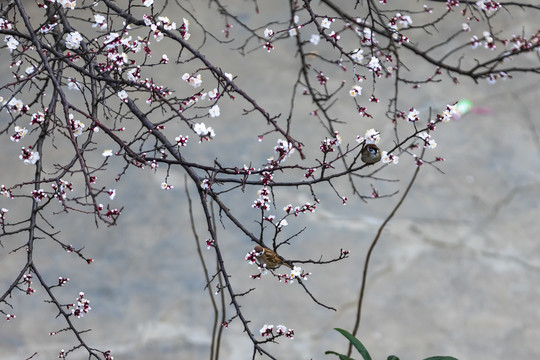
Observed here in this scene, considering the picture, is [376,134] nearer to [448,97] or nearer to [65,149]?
[65,149]

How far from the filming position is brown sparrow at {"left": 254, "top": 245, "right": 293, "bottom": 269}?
1.08 metres

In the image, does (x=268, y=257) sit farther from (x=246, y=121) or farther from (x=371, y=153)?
(x=246, y=121)

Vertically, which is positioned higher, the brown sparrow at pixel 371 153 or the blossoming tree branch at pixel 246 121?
the blossoming tree branch at pixel 246 121

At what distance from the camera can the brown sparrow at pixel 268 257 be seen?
3.54 ft

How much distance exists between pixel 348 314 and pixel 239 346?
35 cm

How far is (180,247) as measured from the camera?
2229mm

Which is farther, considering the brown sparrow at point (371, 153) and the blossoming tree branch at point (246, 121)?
the blossoming tree branch at point (246, 121)

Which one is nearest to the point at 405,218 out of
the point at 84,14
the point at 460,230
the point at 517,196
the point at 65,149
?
the point at 460,230

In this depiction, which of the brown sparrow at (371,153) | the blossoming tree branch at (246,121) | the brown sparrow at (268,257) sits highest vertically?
the blossoming tree branch at (246,121)

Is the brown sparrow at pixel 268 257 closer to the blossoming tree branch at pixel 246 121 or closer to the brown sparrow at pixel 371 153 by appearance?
the brown sparrow at pixel 371 153

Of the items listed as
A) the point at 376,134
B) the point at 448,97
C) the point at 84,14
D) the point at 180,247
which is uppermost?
the point at 84,14

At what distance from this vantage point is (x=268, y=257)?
42.7 inches

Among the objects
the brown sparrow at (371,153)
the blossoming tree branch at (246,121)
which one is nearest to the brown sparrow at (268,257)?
the brown sparrow at (371,153)

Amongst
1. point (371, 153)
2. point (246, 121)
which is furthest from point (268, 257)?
point (246, 121)
